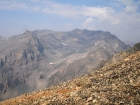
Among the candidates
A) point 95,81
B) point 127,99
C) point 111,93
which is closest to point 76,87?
point 95,81

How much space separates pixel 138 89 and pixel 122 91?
1.60m

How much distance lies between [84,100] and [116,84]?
530 centimetres

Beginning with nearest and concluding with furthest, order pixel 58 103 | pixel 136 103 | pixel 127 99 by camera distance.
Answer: pixel 136 103 < pixel 127 99 < pixel 58 103

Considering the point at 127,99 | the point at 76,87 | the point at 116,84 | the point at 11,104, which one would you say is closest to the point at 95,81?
the point at 76,87

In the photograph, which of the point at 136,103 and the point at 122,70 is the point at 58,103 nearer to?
the point at 136,103

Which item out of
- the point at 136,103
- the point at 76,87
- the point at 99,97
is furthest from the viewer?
the point at 76,87

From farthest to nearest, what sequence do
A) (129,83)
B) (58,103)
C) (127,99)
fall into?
1. (129,83)
2. (58,103)
3. (127,99)

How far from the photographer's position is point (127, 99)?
18.1 meters

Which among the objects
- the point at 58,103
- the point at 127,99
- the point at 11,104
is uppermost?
the point at 127,99

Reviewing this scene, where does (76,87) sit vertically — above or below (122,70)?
below

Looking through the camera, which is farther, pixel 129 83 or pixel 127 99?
pixel 129 83

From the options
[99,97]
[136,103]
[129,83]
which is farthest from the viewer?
[129,83]

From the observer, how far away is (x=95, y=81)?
27641 mm

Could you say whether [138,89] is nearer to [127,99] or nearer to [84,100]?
[127,99]
